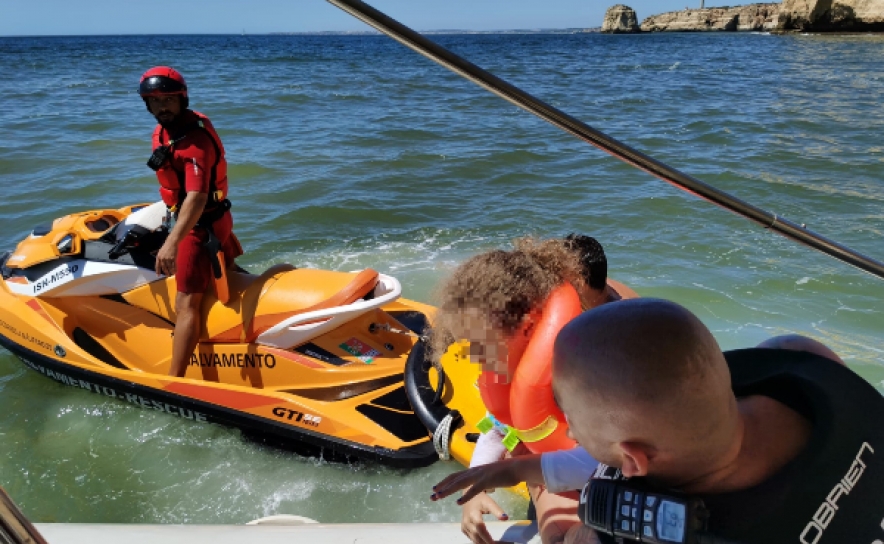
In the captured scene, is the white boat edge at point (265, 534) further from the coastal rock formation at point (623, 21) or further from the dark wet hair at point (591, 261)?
the coastal rock formation at point (623, 21)

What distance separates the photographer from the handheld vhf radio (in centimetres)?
111

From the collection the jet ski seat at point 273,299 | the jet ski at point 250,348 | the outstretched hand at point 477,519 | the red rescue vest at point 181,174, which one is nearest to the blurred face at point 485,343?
the outstretched hand at point 477,519

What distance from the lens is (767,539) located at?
1071mm

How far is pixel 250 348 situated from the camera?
3650 millimetres

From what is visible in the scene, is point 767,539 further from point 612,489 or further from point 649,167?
point 649,167

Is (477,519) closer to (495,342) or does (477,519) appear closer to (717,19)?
(495,342)

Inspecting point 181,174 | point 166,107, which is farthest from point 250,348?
point 166,107

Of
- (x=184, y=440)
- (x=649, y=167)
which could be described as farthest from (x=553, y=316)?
(x=184, y=440)

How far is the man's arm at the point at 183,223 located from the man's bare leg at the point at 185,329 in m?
0.23

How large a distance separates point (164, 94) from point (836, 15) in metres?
53.5

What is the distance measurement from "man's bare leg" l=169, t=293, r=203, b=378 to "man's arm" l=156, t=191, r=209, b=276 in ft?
0.75

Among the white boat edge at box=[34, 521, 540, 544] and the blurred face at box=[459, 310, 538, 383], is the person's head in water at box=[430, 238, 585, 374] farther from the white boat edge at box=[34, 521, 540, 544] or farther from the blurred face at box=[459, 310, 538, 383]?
the white boat edge at box=[34, 521, 540, 544]

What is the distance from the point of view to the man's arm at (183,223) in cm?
346

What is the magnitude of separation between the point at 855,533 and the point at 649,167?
3.06 feet
